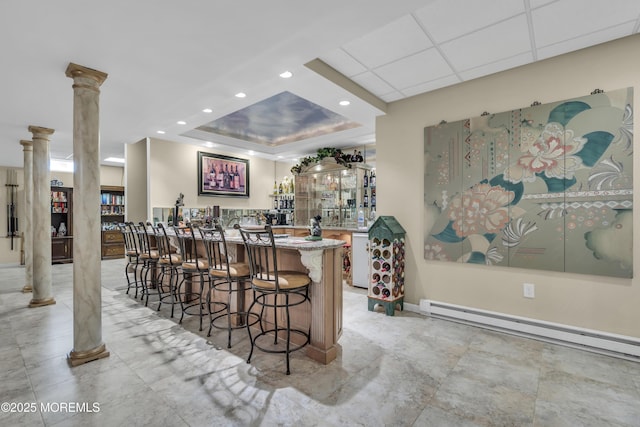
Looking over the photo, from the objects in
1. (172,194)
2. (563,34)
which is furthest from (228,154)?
(563,34)

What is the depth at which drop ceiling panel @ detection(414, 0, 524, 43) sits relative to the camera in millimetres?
2174

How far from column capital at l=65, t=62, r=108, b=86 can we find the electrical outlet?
442 centimetres

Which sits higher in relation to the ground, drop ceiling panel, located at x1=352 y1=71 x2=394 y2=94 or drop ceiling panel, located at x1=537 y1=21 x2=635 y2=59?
drop ceiling panel, located at x1=352 y1=71 x2=394 y2=94

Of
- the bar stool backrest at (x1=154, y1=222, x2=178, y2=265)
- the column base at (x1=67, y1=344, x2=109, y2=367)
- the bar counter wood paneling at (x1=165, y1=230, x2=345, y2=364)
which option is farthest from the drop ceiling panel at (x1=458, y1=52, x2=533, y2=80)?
the column base at (x1=67, y1=344, x2=109, y2=367)

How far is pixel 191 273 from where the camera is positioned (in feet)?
11.5

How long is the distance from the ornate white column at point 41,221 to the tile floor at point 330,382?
3.62 feet

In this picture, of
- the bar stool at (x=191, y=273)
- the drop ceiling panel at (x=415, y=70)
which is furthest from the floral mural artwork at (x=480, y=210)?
the bar stool at (x=191, y=273)

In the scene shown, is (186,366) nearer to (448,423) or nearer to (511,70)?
(448,423)

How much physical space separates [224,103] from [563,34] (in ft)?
11.3

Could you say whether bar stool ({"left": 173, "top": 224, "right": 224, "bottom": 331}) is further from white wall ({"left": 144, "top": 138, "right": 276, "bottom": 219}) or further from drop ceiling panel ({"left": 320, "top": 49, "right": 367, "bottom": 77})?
drop ceiling panel ({"left": 320, "top": 49, "right": 367, "bottom": 77})

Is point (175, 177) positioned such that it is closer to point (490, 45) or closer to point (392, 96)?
point (392, 96)

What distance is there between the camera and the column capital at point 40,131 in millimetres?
4097
